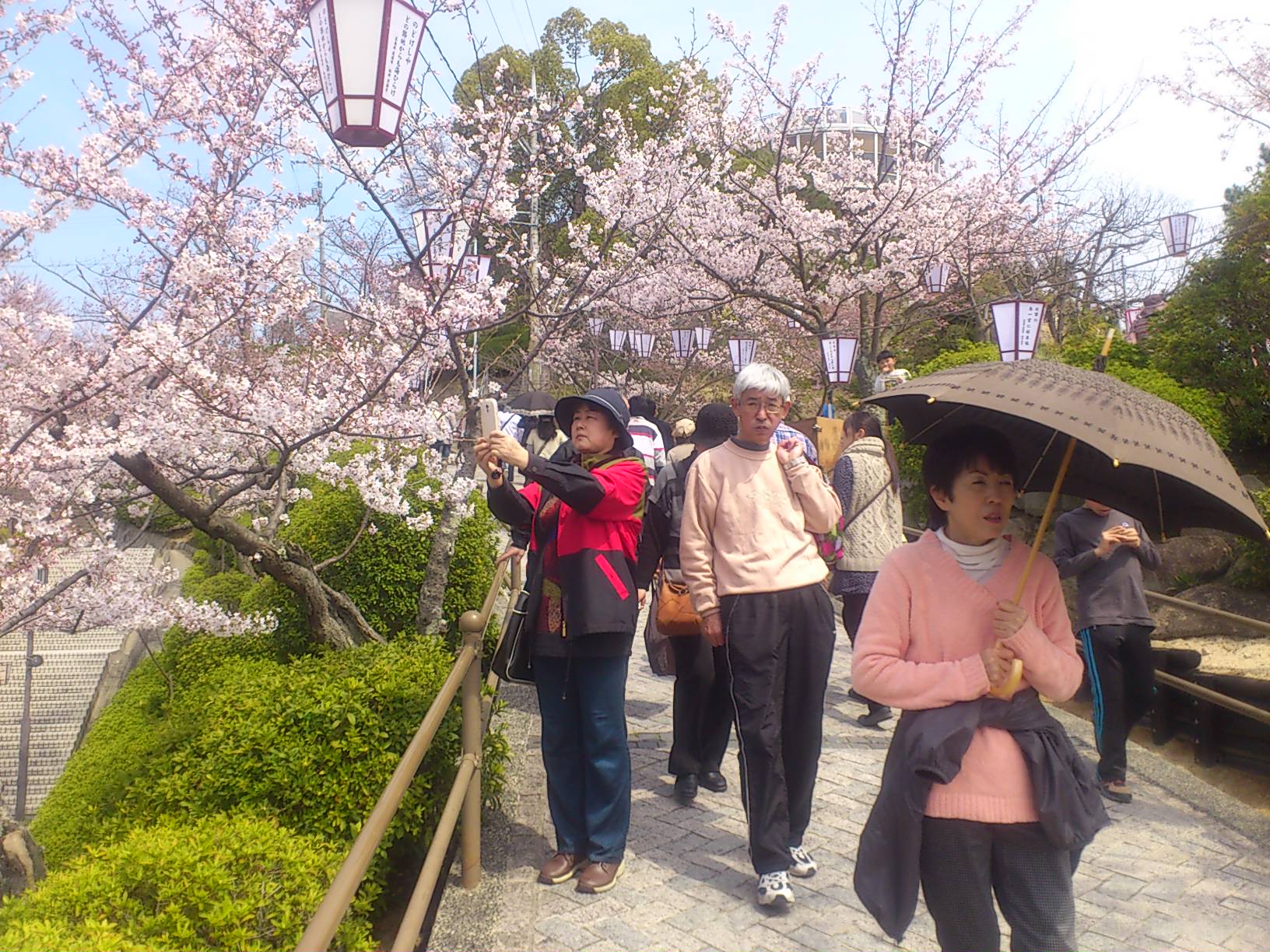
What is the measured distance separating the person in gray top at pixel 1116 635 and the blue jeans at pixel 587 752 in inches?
100

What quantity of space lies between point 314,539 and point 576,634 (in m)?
3.62

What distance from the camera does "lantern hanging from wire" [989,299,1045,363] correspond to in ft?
27.1

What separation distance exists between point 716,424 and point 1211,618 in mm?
6262

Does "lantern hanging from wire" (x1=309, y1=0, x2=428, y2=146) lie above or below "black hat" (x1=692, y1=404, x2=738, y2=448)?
above

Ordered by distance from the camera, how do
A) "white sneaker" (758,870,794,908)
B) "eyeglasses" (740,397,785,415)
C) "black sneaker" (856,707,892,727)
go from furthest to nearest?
"black sneaker" (856,707,892,727)
"eyeglasses" (740,397,785,415)
"white sneaker" (758,870,794,908)

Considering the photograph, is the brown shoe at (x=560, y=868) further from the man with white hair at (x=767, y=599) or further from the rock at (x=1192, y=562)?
the rock at (x=1192, y=562)

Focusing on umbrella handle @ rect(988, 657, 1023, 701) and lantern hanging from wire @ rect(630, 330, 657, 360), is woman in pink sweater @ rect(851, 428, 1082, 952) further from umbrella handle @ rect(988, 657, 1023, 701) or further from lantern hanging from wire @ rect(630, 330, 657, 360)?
lantern hanging from wire @ rect(630, 330, 657, 360)

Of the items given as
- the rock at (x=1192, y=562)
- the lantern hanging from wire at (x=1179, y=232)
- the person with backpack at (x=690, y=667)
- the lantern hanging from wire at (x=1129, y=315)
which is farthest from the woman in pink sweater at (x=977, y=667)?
the lantern hanging from wire at (x=1129, y=315)

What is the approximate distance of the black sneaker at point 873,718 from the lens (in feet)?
→ 18.4

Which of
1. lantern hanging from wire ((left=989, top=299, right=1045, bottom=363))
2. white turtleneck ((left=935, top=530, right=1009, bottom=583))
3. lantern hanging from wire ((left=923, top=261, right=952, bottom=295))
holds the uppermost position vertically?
lantern hanging from wire ((left=923, top=261, right=952, bottom=295))

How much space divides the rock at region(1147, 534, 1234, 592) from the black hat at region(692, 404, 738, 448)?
21.9 feet

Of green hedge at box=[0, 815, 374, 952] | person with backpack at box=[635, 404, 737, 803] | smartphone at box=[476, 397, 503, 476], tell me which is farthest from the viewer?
person with backpack at box=[635, 404, 737, 803]

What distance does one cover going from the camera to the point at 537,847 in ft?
12.4

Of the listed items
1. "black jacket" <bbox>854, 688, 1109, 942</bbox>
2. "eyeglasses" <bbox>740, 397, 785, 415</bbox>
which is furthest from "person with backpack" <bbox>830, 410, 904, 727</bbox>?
"black jacket" <bbox>854, 688, 1109, 942</bbox>
